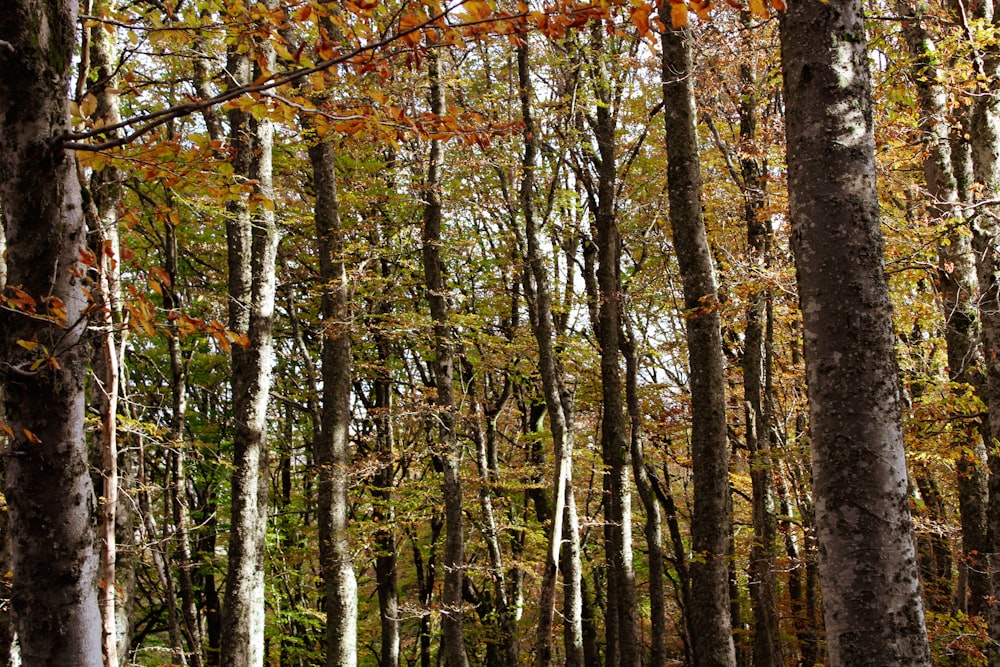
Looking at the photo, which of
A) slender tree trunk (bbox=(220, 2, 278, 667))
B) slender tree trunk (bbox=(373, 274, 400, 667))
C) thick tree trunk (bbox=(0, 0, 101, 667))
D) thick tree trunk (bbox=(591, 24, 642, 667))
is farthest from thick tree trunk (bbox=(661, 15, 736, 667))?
slender tree trunk (bbox=(373, 274, 400, 667))

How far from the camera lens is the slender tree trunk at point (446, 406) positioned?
10.7 metres

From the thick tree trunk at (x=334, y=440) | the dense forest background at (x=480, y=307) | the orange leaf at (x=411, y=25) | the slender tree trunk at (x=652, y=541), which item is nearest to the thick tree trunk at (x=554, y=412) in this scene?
the dense forest background at (x=480, y=307)

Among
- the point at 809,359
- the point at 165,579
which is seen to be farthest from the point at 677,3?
the point at 165,579

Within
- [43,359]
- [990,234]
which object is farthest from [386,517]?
[43,359]

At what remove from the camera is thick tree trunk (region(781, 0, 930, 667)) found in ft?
8.55

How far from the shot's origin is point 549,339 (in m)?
10.7

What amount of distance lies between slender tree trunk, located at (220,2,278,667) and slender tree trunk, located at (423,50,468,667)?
3.08 metres

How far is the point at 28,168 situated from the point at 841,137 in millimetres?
2974

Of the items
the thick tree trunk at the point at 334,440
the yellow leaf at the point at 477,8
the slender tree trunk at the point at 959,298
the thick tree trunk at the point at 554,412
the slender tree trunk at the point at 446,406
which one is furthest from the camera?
the slender tree trunk at the point at 446,406

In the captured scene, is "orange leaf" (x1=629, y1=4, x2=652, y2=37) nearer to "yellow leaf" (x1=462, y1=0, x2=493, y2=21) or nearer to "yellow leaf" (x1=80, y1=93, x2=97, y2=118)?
"yellow leaf" (x1=462, y1=0, x2=493, y2=21)

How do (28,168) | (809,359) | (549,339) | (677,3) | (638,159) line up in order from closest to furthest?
(28,168), (677,3), (809,359), (549,339), (638,159)

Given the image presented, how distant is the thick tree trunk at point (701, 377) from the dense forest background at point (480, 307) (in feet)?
0.09

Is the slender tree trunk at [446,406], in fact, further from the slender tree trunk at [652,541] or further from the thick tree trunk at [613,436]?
the slender tree trunk at [652,541]

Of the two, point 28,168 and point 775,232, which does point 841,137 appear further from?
point 775,232
